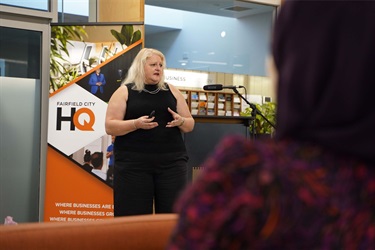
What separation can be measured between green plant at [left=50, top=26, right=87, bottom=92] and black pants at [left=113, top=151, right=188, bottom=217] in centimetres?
208

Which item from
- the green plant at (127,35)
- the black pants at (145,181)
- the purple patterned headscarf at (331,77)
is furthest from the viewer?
the green plant at (127,35)

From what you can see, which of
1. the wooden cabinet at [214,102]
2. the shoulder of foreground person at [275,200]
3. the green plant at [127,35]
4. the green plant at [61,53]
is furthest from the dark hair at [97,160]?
the shoulder of foreground person at [275,200]

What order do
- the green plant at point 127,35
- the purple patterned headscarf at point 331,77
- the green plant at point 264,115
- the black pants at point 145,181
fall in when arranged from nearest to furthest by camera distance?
1. the purple patterned headscarf at point 331,77
2. the black pants at point 145,181
3. the green plant at point 127,35
4. the green plant at point 264,115

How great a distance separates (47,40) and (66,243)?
5.08m

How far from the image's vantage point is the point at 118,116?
159 inches

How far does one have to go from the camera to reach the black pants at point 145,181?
394 cm

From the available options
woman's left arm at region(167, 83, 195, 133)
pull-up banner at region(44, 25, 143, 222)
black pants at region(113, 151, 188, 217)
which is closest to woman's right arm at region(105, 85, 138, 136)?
black pants at region(113, 151, 188, 217)

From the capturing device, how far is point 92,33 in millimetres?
5922

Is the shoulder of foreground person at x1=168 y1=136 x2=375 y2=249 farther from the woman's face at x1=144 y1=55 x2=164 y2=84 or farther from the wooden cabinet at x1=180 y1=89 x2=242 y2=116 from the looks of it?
the wooden cabinet at x1=180 y1=89 x2=242 y2=116

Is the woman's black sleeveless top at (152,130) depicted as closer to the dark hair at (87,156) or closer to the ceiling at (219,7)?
the dark hair at (87,156)

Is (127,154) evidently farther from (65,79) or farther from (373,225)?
(373,225)

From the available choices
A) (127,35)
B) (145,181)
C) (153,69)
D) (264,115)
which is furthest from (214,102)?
(145,181)

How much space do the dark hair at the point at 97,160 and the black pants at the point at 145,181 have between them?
5.76ft

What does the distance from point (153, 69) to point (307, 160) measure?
356cm
